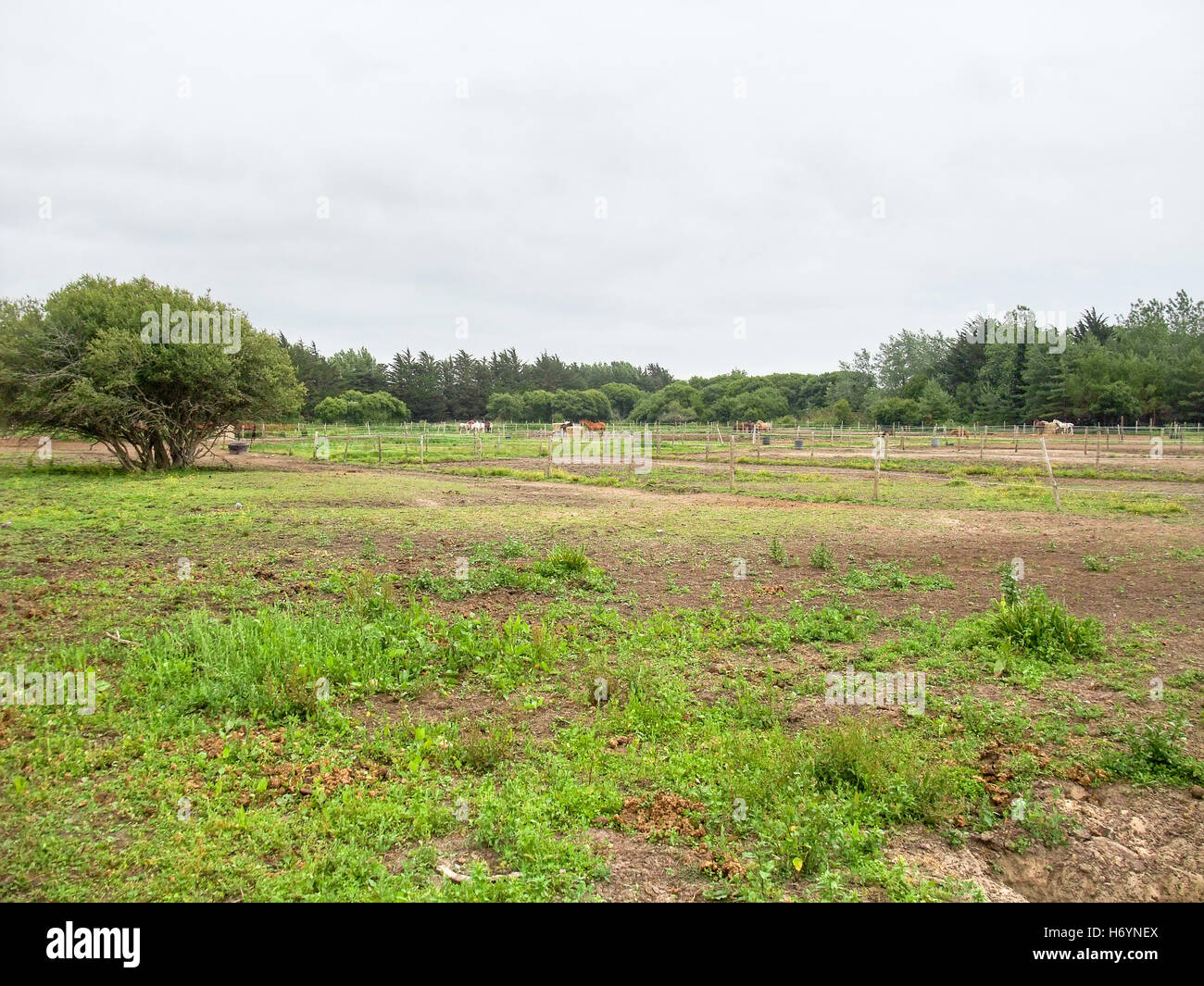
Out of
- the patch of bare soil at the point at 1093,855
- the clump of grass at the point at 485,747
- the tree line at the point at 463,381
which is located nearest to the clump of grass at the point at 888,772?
the patch of bare soil at the point at 1093,855

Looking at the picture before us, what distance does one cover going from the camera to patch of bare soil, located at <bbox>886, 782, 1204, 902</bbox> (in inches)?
131

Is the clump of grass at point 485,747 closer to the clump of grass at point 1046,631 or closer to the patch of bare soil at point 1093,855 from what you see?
the patch of bare soil at point 1093,855

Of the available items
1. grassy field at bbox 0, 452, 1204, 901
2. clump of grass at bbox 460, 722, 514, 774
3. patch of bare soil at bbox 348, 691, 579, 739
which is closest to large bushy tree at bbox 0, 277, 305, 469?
grassy field at bbox 0, 452, 1204, 901

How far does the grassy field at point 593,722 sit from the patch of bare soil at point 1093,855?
18mm

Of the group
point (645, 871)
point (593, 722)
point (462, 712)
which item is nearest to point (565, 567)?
point (462, 712)

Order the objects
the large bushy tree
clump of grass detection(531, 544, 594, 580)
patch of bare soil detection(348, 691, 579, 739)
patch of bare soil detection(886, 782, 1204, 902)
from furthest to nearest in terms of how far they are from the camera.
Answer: the large bushy tree → clump of grass detection(531, 544, 594, 580) → patch of bare soil detection(348, 691, 579, 739) → patch of bare soil detection(886, 782, 1204, 902)

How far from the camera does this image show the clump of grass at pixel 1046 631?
20.9 feet

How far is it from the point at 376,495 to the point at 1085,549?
15.7 metres

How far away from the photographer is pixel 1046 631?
21.5 feet

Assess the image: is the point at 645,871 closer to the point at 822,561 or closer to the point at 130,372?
the point at 822,561

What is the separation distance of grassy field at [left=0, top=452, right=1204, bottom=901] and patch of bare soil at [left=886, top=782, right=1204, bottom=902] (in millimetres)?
18

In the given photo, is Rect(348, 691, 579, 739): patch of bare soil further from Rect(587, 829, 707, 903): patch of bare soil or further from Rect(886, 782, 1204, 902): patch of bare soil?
Rect(886, 782, 1204, 902): patch of bare soil

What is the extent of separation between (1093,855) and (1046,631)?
3495mm

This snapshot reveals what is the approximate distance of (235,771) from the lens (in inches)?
170
